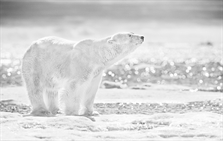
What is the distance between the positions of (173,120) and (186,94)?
340 centimetres

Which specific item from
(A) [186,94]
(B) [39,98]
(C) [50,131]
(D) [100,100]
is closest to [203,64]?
(A) [186,94]

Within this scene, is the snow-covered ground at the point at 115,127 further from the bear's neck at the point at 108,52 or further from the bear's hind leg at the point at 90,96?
the bear's neck at the point at 108,52

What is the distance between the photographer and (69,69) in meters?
7.84

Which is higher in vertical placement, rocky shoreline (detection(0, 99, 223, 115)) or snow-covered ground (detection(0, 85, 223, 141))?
snow-covered ground (detection(0, 85, 223, 141))

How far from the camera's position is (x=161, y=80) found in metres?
13.3

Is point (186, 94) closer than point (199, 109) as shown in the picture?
No

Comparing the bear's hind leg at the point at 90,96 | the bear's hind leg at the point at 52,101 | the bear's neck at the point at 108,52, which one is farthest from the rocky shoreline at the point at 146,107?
the bear's neck at the point at 108,52

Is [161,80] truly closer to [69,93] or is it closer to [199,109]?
[199,109]

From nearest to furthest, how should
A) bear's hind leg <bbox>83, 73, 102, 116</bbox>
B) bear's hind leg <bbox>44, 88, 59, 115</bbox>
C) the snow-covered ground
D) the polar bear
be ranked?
the snow-covered ground < the polar bear < bear's hind leg <bbox>83, 73, 102, 116</bbox> < bear's hind leg <bbox>44, 88, 59, 115</bbox>

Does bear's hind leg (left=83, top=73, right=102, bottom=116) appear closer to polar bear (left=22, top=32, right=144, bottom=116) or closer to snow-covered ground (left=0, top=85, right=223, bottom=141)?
polar bear (left=22, top=32, right=144, bottom=116)

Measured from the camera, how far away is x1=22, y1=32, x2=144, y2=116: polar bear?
775 centimetres

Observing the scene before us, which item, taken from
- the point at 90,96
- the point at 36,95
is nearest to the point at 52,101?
the point at 36,95

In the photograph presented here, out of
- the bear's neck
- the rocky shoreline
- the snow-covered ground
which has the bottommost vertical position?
the rocky shoreline

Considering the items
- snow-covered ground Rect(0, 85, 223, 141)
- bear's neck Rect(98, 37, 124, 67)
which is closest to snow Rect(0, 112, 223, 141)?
snow-covered ground Rect(0, 85, 223, 141)
